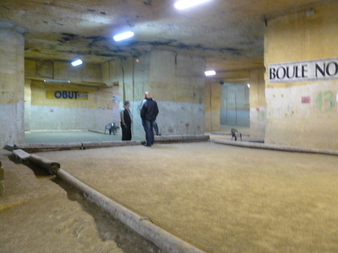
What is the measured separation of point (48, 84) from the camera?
66.2 feet

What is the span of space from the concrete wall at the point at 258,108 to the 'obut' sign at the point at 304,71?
7.37 metres

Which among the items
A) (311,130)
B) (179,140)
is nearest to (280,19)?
(311,130)

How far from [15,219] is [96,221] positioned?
898mm

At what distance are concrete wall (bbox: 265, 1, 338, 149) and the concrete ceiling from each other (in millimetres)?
503

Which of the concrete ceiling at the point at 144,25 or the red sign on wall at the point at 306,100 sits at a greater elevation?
the concrete ceiling at the point at 144,25

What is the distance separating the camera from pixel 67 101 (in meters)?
21.3

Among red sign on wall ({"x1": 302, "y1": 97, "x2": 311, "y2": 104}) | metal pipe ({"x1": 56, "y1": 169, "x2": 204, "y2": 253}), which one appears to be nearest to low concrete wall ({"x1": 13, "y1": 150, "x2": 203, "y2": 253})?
metal pipe ({"x1": 56, "y1": 169, "x2": 204, "y2": 253})

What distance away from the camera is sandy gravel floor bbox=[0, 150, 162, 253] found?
247cm

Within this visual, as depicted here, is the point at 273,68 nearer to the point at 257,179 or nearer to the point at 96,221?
the point at 257,179

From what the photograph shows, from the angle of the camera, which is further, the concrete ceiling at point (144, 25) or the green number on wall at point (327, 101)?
the concrete ceiling at point (144, 25)

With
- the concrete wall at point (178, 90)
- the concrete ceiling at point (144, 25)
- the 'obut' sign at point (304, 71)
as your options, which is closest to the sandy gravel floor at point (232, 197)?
the 'obut' sign at point (304, 71)

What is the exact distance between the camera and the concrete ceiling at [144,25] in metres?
8.25

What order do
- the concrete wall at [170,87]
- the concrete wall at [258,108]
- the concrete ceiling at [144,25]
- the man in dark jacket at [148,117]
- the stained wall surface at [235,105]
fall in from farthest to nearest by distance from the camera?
the stained wall surface at [235,105] < the concrete wall at [258,108] < the concrete wall at [170,87] < the man in dark jacket at [148,117] < the concrete ceiling at [144,25]

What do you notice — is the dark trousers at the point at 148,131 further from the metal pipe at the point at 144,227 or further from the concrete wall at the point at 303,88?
the metal pipe at the point at 144,227
